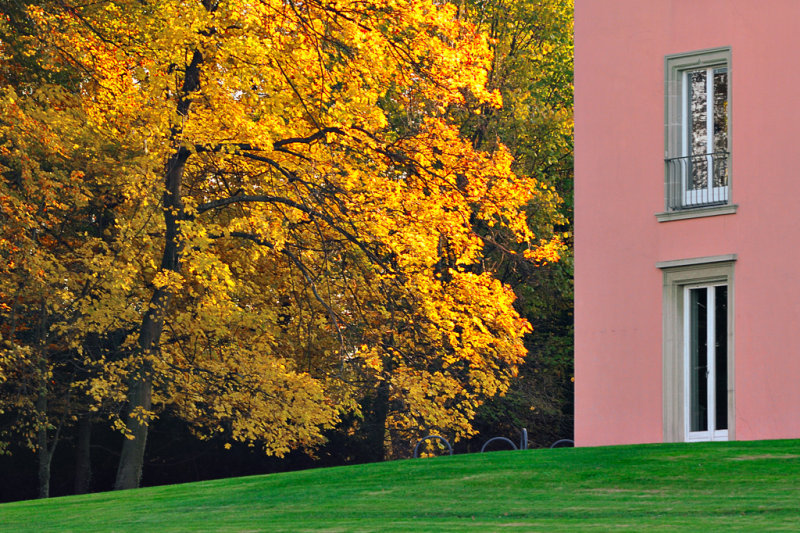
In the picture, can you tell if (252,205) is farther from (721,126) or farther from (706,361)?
(706,361)

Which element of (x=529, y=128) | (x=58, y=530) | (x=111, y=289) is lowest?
(x=58, y=530)

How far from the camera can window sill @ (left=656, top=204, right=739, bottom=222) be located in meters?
20.7

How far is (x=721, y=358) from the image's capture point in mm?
20844

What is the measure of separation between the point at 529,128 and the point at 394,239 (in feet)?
37.3

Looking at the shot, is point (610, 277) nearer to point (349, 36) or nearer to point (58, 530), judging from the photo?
point (349, 36)

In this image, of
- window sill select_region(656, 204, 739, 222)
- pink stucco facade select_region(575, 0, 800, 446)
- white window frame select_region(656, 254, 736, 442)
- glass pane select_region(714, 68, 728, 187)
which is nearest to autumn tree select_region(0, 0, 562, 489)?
pink stucco facade select_region(575, 0, 800, 446)

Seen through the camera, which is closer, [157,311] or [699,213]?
[699,213]

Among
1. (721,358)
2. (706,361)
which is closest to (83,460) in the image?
(706,361)

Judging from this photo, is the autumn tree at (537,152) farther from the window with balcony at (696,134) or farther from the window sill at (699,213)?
the window sill at (699,213)

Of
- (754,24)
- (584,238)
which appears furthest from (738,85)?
(584,238)

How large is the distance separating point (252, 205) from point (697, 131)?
369 inches

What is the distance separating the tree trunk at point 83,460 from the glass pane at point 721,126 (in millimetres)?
16999

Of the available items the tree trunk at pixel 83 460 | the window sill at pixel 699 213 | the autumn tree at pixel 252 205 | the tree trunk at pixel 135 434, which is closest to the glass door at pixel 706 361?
the window sill at pixel 699 213

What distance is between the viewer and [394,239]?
24875 mm
